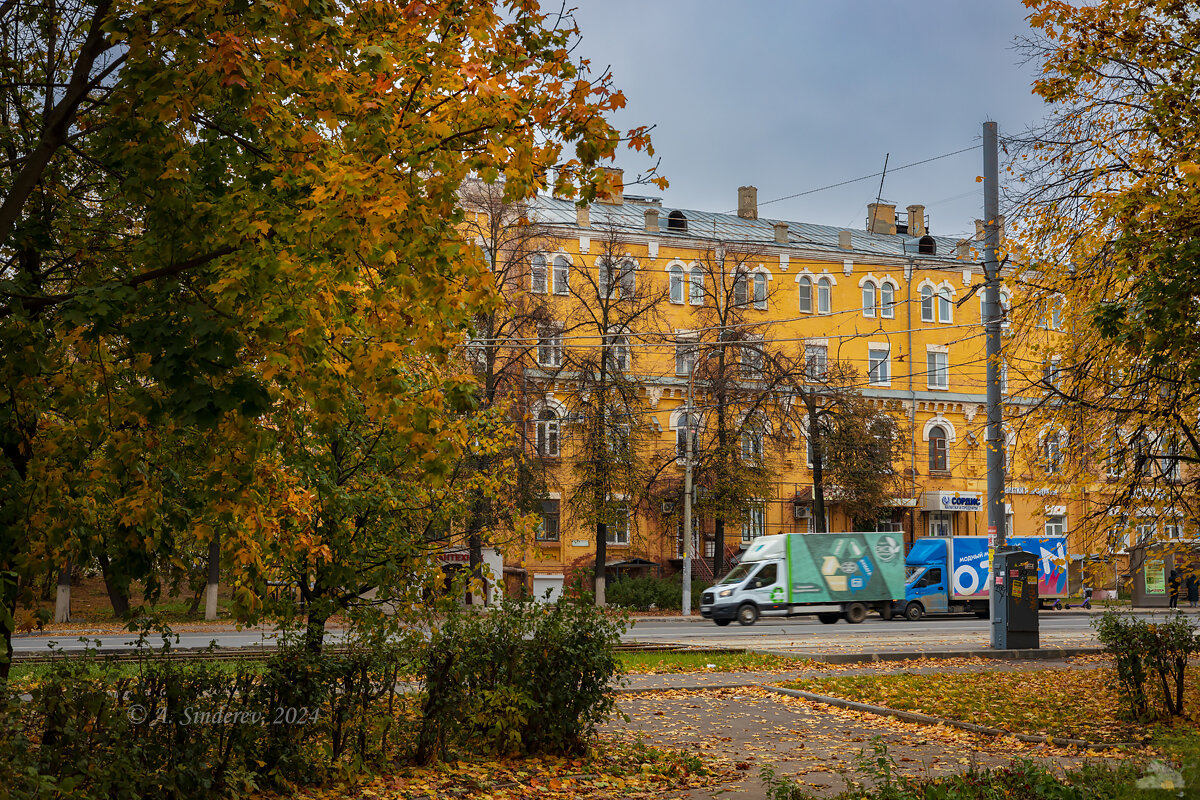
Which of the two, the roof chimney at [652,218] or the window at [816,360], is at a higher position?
the roof chimney at [652,218]

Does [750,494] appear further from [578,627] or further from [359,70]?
[359,70]

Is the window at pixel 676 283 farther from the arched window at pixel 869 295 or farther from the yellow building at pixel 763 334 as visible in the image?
the arched window at pixel 869 295

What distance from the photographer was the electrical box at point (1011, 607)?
19.3 meters

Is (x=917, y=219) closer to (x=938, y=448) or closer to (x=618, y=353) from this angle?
(x=938, y=448)

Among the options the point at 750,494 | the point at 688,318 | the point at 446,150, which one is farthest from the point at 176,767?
the point at 688,318

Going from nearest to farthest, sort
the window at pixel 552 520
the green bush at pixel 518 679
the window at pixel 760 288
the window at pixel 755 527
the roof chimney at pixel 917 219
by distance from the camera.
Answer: the green bush at pixel 518 679
the window at pixel 552 520
the window at pixel 755 527
the window at pixel 760 288
the roof chimney at pixel 917 219

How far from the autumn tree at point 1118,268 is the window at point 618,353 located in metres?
24.4

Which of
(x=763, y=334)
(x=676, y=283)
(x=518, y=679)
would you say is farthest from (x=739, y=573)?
(x=518, y=679)

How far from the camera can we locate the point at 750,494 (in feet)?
137

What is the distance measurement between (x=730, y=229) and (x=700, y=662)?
123 ft

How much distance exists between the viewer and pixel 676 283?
49.5 m

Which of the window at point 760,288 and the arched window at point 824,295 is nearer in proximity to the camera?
the window at point 760,288

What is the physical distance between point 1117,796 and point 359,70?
248 inches

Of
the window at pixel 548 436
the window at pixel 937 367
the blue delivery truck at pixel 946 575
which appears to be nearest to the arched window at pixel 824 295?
the window at pixel 937 367
